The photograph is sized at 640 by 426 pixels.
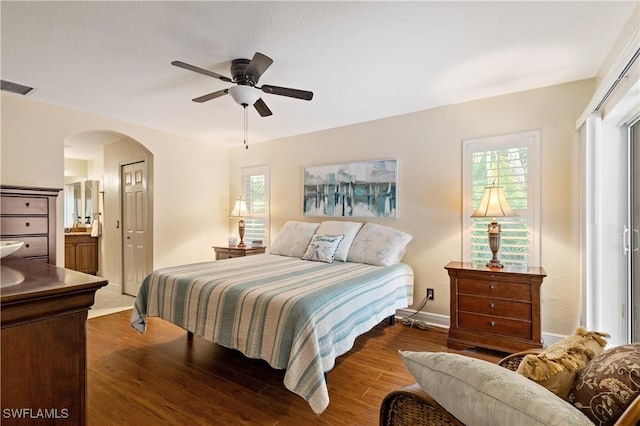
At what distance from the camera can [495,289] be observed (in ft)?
8.62

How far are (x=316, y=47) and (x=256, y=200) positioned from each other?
10.1 ft

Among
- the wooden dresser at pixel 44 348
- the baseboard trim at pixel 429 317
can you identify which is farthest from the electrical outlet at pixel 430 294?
the wooden dresser at pixel 44 348

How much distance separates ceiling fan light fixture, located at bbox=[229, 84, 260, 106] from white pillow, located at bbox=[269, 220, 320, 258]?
183 cm

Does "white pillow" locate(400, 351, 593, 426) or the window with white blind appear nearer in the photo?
"white pillow" locate(400, 351, 593, 426)

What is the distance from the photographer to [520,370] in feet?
3.16

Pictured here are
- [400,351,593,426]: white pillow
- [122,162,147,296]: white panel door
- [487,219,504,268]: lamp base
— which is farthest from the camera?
[122,162,147,296]: white panel door

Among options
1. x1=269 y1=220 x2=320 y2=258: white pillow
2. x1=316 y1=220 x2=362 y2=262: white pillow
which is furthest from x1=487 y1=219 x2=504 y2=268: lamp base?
x1=269 y1=220 x2=320 y2=258: white pillow

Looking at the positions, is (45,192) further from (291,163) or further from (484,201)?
(484,201)

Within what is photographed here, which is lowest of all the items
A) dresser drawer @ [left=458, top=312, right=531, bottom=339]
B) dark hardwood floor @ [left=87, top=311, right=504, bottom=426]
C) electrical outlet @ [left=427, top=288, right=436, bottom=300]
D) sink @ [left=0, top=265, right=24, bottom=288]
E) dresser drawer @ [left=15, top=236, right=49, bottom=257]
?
dark hardwood floor @ [left=87, top=311, right=504, bottom=426]

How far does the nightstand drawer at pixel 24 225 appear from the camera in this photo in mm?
2674

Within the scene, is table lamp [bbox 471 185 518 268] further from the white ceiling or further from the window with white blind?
the white ceiling

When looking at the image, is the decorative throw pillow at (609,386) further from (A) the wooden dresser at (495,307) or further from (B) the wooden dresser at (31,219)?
(B) the wooden dresser at (31,219)

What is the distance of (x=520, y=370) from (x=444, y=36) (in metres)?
2.00

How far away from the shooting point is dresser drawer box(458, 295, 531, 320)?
253cm
